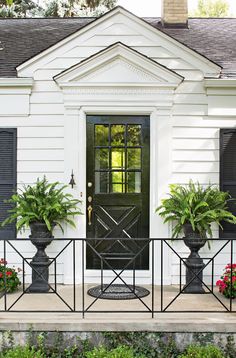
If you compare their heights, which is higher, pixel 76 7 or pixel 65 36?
pixel 76 7

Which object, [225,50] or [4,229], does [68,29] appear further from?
[4,229]

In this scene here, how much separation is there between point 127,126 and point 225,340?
10.8 ft

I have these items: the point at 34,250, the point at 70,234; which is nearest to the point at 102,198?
the point at 70,234

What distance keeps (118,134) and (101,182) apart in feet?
2.42

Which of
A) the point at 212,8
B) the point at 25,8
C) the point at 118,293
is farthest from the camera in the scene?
the point at 212,8

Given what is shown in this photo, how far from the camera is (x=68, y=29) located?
8703 mm

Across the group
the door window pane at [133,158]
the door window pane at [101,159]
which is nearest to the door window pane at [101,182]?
the door window pane at [101,159]

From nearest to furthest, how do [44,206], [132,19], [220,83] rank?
[44,206]
[220,83]
[132,19]

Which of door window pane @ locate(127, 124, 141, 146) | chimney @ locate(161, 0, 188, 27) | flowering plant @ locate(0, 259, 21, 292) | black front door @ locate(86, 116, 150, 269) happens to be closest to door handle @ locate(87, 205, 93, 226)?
black front door @ locate(86, 116, 150, 269)

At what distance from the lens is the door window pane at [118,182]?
6.97m

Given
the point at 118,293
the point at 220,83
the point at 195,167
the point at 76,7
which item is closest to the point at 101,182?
the point at 195,167

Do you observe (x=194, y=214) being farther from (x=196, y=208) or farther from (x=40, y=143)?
(x=40, y=143)

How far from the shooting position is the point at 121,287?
6.31 m

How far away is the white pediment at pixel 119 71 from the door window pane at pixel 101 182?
1.28m
